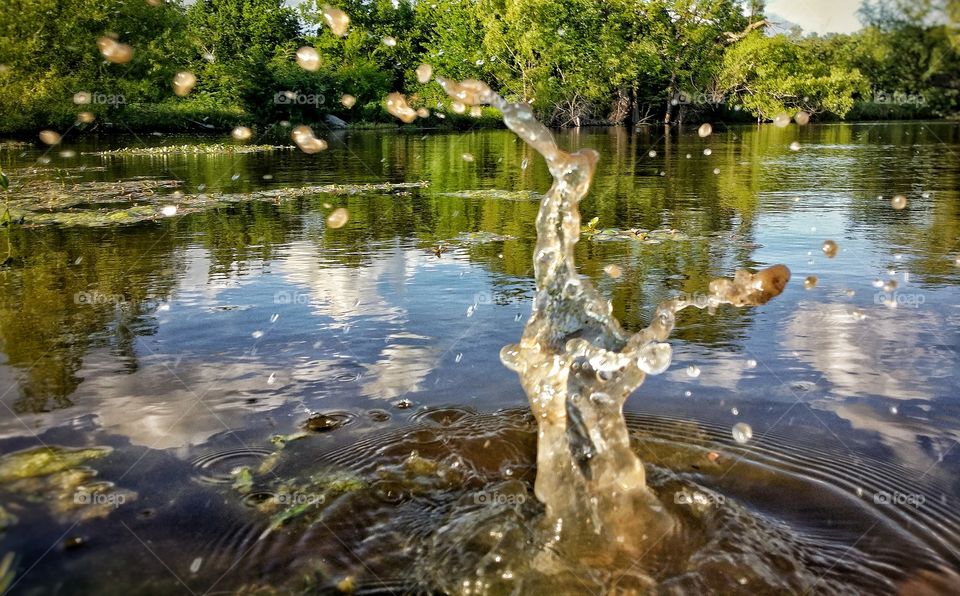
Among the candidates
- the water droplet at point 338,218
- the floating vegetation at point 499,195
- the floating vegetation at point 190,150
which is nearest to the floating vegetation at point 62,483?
the water droplet at point 338,218

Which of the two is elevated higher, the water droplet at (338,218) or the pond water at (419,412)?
the water droplet at (338,218)

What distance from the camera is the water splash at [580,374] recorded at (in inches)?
132

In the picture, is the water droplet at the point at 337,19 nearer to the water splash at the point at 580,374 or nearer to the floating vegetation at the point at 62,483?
the water splash at the point at 580,374

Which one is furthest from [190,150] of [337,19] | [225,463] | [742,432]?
[742,432]

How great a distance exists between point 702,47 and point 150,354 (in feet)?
204

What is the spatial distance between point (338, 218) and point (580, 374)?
28.9 feet

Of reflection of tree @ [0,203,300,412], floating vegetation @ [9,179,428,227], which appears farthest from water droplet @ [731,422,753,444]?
floating vegetation @ [9,179,428,227]

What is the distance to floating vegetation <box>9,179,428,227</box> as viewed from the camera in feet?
38.9

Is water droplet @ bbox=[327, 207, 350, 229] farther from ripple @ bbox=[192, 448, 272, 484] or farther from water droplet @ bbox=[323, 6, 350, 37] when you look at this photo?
ripple @ bbox=[192, 448, 272, 484]

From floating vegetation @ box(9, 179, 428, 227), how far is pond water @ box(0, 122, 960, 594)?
195cm

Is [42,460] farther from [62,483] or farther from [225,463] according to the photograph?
[225,463]

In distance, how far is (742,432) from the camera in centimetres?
406

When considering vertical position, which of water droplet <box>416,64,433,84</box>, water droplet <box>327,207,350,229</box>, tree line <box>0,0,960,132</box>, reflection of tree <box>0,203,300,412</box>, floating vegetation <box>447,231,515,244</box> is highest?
tree line <box>0,0,960,132</box>

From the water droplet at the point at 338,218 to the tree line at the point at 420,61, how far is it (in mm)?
34500
